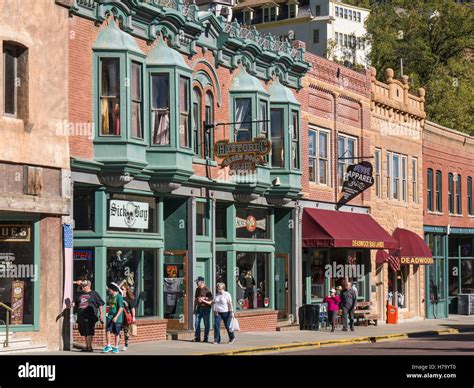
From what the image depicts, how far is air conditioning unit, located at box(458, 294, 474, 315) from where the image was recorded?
57.2 meters

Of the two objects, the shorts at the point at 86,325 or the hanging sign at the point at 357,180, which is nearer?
the shorts at the point at 86,325

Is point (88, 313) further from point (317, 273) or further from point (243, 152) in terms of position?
point (317, 273)

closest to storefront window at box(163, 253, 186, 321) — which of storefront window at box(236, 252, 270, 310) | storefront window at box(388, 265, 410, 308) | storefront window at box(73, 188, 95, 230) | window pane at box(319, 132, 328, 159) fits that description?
storefront window at box(236, 252, 270, 310)

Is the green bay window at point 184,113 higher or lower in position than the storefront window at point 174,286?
higher

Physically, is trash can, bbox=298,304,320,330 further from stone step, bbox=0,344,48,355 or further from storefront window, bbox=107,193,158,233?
stone step, bbox=0,344,48,355

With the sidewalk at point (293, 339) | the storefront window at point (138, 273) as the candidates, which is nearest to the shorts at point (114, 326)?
the sidewalk at point (293, 339)

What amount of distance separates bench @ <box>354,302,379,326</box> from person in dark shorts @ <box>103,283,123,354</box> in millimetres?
17066

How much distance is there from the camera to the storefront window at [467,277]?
194 ft

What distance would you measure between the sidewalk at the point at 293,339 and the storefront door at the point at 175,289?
144 cm

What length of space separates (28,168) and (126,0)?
6.09m

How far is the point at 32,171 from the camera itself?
27938 mm

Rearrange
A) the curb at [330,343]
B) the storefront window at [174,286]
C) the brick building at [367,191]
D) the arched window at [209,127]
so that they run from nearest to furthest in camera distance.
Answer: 1. the curb at [330,343]
2. the storefront window at [174,286]
3. the arched window at [209,127]
4. the brick building at [367,191]

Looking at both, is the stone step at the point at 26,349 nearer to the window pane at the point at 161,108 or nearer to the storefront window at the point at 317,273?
the window pane at the point at 161,108

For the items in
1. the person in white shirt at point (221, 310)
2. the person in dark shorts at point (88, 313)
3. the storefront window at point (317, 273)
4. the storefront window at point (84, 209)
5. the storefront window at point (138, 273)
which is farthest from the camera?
the storefront window at point (317, 273)
